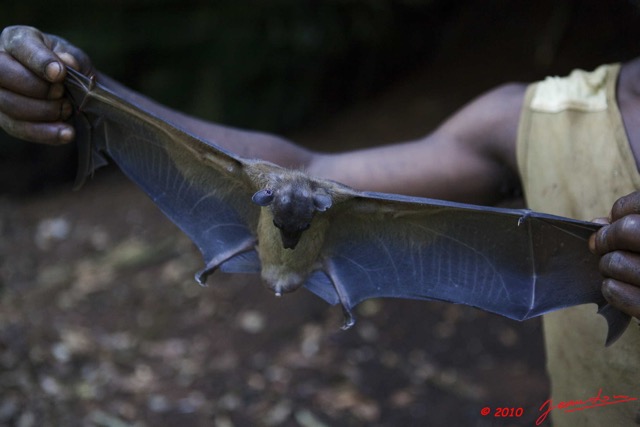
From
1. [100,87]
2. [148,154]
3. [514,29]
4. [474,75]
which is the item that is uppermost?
[100,87]

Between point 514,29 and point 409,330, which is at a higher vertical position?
point 514,29

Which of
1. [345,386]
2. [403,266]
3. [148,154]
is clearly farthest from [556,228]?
[345,386]

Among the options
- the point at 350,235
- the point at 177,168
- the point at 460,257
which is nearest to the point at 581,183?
the point at 460,257

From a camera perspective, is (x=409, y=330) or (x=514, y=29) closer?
(x=409, y=330)

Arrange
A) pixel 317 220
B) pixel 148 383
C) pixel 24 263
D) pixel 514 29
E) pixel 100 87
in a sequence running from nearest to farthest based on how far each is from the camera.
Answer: pixel 317 220 → pixel 100 87 → pixel 148 383 → pixel 24 263 → pixel 514 29

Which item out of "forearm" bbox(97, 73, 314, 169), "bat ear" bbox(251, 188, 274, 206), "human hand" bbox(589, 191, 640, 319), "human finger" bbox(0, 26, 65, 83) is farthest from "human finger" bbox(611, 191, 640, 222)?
"human finger" bbox(0, 26, 65, 83)

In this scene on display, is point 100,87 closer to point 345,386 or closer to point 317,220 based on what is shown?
point 317,220
